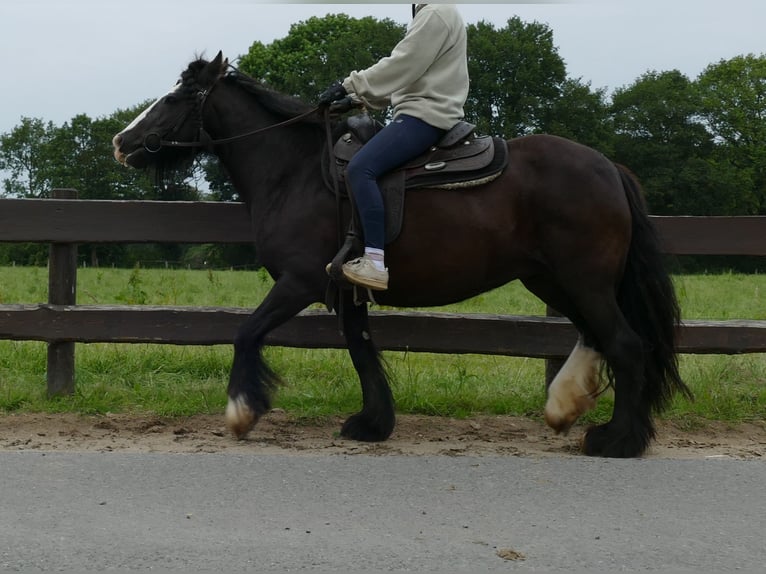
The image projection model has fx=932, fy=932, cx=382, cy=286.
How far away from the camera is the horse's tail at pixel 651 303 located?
5848 millimetres

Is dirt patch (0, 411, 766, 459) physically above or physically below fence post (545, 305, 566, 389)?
below

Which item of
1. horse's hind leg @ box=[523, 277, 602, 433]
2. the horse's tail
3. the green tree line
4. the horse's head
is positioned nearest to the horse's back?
the horse's tail

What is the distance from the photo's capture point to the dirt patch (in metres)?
5.51

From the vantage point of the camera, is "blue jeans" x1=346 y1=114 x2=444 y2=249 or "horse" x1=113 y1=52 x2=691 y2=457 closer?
"blue jeans" x1=346 y1=114 x2=444 y2=249

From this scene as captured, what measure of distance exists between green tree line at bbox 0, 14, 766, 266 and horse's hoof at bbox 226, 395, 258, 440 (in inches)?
1153

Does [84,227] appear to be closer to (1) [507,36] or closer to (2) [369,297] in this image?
(2) [369,297]

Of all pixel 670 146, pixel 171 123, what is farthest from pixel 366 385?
pixel 670 146

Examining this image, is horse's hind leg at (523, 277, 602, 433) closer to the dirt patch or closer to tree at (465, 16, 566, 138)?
the dirt patch

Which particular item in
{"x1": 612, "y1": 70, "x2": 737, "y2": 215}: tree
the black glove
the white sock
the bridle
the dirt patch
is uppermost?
Result: {"x1": 612, "y1": 70, "x2": 737, "y2": 215}: tree

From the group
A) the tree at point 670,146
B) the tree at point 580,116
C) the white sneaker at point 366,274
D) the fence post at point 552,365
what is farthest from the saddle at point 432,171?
the tree at point 670,146

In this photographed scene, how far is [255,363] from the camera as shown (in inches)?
219

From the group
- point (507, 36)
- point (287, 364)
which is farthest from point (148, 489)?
point (507, 36)

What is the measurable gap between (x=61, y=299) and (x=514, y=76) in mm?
41643

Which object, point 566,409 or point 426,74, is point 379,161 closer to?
point 426,74
